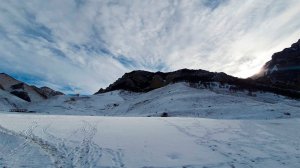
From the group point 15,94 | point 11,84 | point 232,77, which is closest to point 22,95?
point 15,94

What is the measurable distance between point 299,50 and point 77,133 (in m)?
171

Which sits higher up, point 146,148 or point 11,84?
point 11,84

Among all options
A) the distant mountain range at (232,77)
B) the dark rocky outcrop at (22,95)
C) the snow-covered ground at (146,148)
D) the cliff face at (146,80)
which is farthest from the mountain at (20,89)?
the snow-covered ground at (146,148)

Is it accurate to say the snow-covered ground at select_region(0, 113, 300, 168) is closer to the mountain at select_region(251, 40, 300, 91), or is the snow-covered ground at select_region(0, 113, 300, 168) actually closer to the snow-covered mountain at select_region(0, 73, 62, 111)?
the snow-covered mountain at select_region(0, 73, 62, 111)

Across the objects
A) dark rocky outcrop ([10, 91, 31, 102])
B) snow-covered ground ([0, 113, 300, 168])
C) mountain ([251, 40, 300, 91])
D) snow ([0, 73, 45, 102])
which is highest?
mountain ([251, 40, 300, 91])

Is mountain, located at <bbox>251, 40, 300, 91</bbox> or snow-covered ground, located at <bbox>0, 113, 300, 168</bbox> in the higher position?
mountain, located at <bbox>251, 40, 300, 91</bbox>

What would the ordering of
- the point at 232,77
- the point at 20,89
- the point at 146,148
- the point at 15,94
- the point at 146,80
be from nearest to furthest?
the point at 146,148
the point at 232,77
the point at 15,94
the point at 20,89
the point at 146,80

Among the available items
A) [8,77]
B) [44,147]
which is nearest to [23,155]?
[44,147]

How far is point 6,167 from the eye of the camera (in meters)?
7.64

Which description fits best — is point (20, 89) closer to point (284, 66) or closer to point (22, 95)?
point (22, 95)

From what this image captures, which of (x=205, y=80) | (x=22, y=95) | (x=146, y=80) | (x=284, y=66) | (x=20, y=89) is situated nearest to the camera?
(x=205, y=80)

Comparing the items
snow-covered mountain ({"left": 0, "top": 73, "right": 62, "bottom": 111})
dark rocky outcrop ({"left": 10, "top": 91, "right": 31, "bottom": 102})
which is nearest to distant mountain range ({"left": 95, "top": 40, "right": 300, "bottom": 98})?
snow-covered mountain ({"left": 0, "top": 73, "right": 62, "bottom": 111})

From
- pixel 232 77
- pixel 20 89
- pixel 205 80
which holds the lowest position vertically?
pixel 205 80

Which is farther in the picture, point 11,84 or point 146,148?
point 11,84
